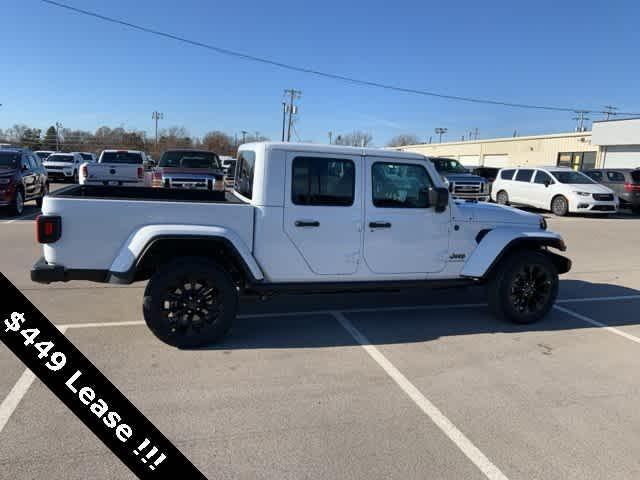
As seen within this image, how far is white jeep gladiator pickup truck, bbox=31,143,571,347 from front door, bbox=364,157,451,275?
11mm

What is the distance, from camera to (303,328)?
5074mm

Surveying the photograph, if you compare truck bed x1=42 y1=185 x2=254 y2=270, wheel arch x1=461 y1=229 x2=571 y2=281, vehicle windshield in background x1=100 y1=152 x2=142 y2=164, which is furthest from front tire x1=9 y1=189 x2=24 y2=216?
Answer: wheel arch x1=461 y1=229 x2=571 y2=281

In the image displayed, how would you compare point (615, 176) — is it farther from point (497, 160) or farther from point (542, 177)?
point (497, 160)

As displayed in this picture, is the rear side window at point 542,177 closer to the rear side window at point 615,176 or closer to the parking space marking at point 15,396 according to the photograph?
the rear side window at point 615,176

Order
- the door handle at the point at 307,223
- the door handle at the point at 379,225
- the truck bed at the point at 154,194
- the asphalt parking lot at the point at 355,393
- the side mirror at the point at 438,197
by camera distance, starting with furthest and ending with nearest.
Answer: the truck bed at the point at 154,194, the side mirror at the point at 438,197, the door handle at the point at 379,225, the door handle at the point at 307,223, the asphalt parking lot at the point at 355,393

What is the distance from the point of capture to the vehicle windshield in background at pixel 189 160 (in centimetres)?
1427

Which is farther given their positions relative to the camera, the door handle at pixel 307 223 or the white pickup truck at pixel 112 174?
the white pickup truck at pixel 112 174

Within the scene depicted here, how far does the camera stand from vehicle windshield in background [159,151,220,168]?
46.8 feet

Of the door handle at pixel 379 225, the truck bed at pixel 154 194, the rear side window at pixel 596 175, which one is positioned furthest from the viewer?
the rear side window at pixel 596 175

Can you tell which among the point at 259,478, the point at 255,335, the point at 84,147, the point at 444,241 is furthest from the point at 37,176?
the point at 84,147

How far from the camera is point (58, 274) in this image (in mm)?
4082

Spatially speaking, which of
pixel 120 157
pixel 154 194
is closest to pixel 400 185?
pixel 154 194

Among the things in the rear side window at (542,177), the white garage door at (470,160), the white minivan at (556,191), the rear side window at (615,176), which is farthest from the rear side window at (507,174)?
the white garage door at (470,160)

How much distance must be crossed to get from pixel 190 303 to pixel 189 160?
10768mm
